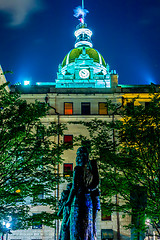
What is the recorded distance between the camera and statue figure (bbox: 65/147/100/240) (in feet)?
28.0

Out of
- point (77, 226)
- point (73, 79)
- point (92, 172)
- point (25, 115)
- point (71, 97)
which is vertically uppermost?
point (73, 79)

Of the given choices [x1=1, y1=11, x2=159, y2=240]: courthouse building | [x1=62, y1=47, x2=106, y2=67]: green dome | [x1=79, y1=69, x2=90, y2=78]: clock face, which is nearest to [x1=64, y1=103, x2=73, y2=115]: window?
[x1=1, y1=11, x2=159, y2=240]: courthouse building

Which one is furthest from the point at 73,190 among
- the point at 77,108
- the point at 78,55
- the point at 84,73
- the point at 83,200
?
the point at 78,55

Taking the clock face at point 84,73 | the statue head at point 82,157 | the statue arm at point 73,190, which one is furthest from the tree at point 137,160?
the clock face at point 84,73

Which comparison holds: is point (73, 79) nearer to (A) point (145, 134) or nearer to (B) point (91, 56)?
(B) point (91, 56)

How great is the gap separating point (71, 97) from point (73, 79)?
91.9ft

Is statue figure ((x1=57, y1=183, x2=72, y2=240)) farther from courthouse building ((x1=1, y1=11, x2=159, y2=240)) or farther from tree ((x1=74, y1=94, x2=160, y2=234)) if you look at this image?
courthouse building ((x1=1, y1=11, x2=159, y2=240))

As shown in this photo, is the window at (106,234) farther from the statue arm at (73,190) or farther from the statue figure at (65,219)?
the statue arm at (73,190)

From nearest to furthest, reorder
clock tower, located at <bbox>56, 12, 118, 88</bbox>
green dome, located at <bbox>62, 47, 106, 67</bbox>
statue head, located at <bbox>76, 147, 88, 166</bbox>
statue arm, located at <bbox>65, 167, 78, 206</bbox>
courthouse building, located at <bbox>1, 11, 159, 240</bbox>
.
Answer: statue arm, located at <bbox>65, 167, 78, 206</bbox>, statue head, located at <bbox>76, 147, 88, 166</bbox>, courthouse building, located at <bbox>1, 11, 159, 240</bbox>, clock tower, located at <bbox>56, 12, 118, 88</bbox>, green dome, located at <bbox>62, 47, 106, 67</bbox>

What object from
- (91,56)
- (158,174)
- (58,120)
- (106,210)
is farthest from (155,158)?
(91,56)

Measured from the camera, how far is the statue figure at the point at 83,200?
28.0 feet

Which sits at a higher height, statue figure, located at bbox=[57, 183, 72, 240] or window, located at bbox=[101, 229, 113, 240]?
statue figure, located at bbox=[57, 183, 72, 240]

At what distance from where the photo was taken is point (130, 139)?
19.8m

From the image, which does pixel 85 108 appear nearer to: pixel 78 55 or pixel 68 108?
pixel 68 108
